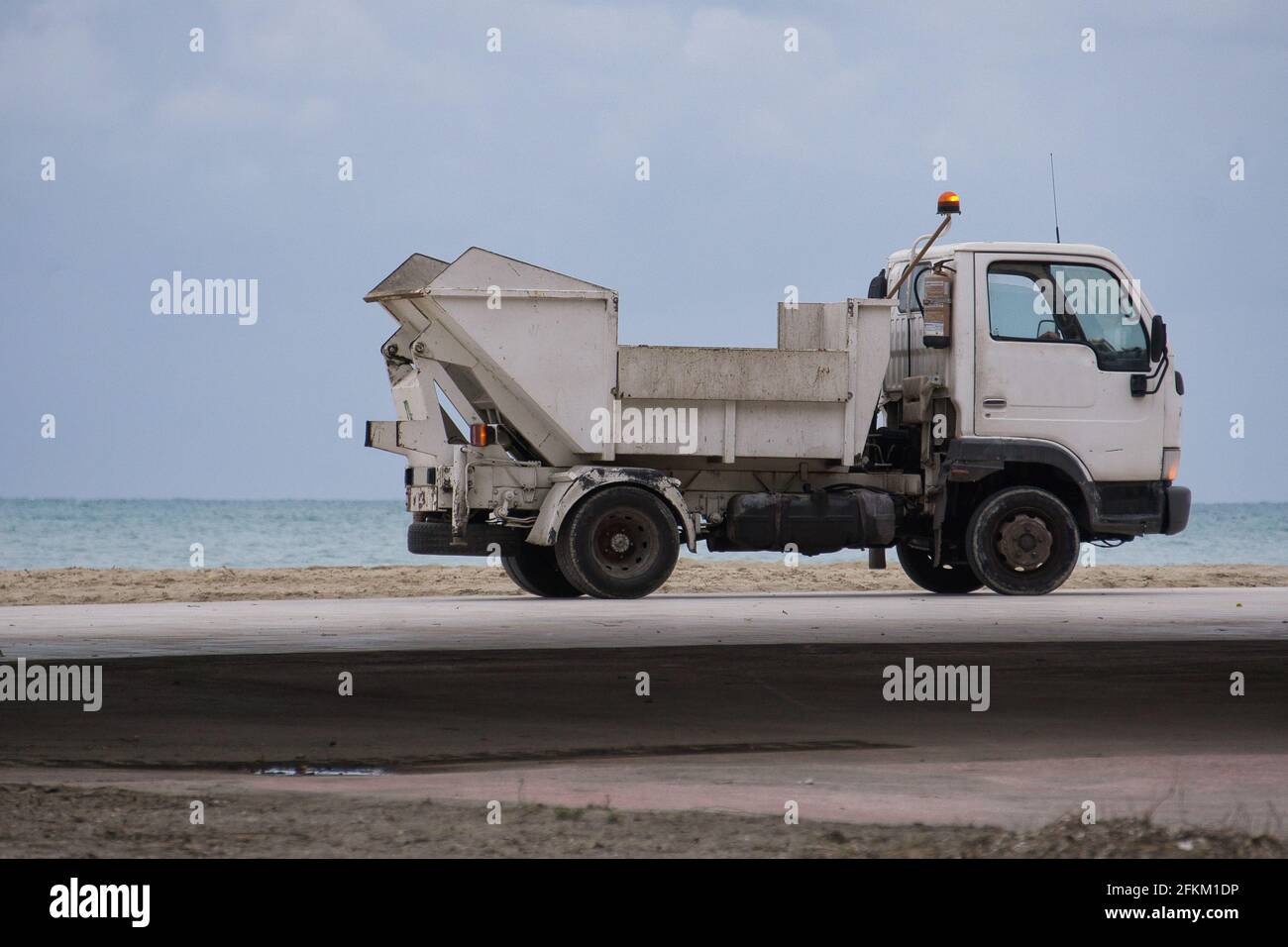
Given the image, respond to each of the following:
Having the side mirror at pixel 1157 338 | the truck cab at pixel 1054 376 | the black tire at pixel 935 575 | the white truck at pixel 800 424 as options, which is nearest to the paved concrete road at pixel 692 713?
the white truck at pixel 800 424

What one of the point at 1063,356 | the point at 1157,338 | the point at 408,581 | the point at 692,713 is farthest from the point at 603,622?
the point at 408,581

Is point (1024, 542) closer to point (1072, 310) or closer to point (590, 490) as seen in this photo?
point (1072, 310)

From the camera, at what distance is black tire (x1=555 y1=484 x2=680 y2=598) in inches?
675

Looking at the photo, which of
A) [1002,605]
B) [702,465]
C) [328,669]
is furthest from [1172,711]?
[702,465]

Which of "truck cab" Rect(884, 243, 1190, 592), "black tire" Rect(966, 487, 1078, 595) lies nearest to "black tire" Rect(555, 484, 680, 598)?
"truck cab" Rect(884, 243, 1190, 592)

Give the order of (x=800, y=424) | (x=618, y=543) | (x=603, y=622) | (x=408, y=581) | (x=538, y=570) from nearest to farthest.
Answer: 1. (x=603, y=622)
2. (x=618, y=543)
3. (x=800, y=424)
4. (x=538, y=570)
5. (x=408, y=581)

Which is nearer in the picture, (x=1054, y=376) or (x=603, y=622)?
(x=603, y=622)

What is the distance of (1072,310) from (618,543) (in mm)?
4880

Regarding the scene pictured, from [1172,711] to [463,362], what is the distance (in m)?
8.99

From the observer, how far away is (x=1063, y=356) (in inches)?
707

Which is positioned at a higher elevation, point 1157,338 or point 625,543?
point 1157,338
